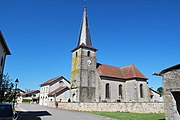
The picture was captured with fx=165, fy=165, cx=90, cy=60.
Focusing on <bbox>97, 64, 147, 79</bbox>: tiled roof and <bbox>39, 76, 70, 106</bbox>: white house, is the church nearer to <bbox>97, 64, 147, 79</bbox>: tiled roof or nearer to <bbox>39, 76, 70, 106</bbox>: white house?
<bbox>97, 64, 147, 79</bbox>: tiled roof

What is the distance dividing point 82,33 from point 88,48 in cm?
411

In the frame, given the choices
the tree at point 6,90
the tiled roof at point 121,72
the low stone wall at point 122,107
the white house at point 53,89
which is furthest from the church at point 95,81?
the tree at point 6,90

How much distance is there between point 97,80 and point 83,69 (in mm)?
3716

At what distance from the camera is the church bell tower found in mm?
32719

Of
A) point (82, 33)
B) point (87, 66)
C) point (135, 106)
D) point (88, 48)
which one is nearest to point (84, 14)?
point (82, 33)

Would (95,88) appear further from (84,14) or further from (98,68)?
(84,14)

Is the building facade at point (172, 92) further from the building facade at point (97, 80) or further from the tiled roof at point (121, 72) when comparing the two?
the tiled roof at point (121, 72)

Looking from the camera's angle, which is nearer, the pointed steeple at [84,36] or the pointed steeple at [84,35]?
the pointed steeple at [84,36]

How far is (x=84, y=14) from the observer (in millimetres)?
39906

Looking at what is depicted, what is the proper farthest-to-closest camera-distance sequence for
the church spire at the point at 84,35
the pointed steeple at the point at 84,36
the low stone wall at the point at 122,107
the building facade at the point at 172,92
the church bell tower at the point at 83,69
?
the church spire at the point at 84,35 → the pointed steeple at the point at 84,36 → the church bell tower at the point at 83,69 → the low stone wall at the point at 122,107 → the building facade at the point at 172,92

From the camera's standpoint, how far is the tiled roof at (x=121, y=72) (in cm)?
3578

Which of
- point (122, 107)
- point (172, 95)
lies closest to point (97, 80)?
point (122, 107)

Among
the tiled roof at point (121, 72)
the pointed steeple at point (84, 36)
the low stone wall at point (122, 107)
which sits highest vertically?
the pointed steeple at point (84, 36)

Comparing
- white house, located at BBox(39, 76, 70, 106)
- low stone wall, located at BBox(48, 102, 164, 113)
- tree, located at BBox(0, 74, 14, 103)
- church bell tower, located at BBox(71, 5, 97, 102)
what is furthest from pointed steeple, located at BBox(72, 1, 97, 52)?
tree, located at BBox(0, 74, 14, 103)
